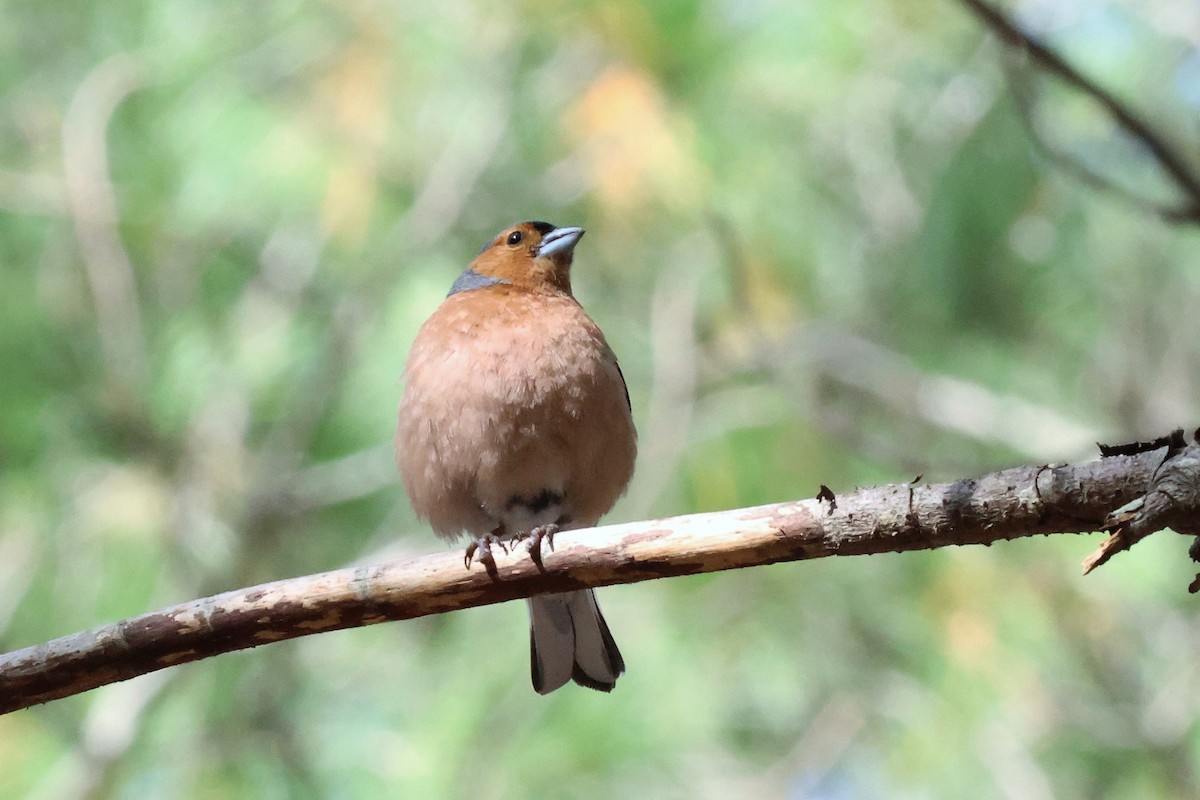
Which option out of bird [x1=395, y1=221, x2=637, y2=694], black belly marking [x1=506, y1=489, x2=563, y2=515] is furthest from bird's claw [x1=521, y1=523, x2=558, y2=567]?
black belly marking [x1=506, y1=489, x2=563, y2=515]

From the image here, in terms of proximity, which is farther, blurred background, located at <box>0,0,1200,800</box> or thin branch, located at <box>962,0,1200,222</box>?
blurred background, located at <box>0,0,1200,800</box>

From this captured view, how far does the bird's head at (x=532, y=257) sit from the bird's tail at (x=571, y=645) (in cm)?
143

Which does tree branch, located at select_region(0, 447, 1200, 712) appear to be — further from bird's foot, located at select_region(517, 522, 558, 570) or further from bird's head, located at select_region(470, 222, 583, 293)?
bird's head, located at select_region(470, 222, 583, 293)

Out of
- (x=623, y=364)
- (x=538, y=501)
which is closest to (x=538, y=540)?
(x=538, y=501)

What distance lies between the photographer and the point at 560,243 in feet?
18.6

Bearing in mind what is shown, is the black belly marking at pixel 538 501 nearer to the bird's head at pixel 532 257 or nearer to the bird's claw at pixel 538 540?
the bird's head at pixel 532 257

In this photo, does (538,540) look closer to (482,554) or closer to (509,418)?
(482,554)

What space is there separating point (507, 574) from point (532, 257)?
2491mm

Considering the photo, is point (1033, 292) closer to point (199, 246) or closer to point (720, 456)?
point (720, 456)

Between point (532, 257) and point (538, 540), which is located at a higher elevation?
point (532, 257)

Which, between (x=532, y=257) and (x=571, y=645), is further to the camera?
(x=532, y=257)

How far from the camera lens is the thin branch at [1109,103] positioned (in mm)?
3486

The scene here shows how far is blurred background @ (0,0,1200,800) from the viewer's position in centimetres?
742

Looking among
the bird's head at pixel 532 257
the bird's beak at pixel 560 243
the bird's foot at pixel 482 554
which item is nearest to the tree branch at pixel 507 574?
the bird's foot at pixel 482 554
